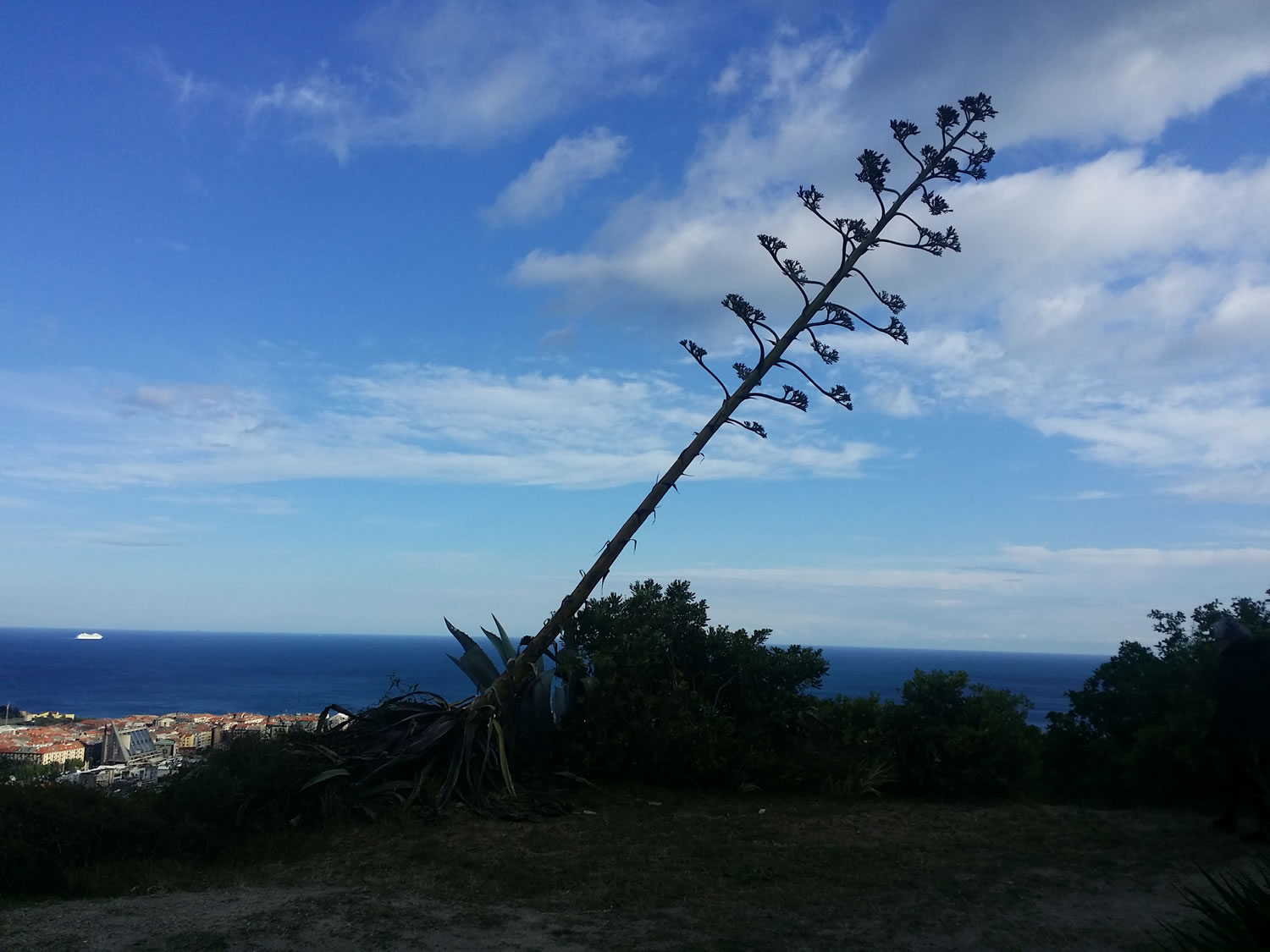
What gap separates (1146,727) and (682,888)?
568 cm

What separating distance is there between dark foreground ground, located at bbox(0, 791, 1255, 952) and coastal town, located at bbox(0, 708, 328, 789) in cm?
160

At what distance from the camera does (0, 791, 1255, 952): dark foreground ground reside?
519cm

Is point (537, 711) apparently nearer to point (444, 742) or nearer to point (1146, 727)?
point (444, 742)

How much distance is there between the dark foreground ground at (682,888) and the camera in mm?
5188

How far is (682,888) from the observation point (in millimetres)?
6180

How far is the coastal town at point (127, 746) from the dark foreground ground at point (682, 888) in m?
1.60

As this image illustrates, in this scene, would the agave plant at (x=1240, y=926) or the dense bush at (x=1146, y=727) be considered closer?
the agave plant at (x=1240, y=926)

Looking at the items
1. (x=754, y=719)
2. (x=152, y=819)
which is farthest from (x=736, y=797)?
(x=152, y=819)

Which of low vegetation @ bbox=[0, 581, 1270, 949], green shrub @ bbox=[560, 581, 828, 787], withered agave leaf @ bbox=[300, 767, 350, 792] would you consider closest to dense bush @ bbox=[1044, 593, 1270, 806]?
low vegetation @ bbox=[0, 581, 1270, 949]

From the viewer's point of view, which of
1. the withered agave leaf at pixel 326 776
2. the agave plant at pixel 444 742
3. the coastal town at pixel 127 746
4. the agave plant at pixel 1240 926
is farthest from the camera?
the agave plant at pixel 444 742

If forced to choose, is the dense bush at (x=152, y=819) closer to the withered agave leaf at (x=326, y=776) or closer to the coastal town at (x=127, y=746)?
the withered agave leaf at (x=326, y=776)

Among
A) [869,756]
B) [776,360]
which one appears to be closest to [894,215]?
[776,360]

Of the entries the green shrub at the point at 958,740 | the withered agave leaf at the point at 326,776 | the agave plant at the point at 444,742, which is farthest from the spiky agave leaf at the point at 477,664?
the green shrub at the point at 958,740

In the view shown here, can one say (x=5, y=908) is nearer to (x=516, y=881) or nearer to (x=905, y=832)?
(x=516, y=881)
